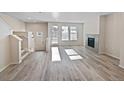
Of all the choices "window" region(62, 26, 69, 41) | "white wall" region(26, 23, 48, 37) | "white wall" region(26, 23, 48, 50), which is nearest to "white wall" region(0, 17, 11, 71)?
"white wall" region(26, 23, 48, 50)

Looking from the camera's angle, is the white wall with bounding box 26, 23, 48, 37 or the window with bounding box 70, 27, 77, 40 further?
the window with bounding box 70, 27, 77, 40

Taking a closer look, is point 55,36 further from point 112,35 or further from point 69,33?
point 112,35

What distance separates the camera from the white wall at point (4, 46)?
507cm

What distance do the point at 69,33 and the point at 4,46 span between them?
9.51 m

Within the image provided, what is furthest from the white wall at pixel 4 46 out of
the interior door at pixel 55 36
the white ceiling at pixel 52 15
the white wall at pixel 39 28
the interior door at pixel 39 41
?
the interior door at pixel 55 36

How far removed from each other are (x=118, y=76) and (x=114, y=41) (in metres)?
3.52

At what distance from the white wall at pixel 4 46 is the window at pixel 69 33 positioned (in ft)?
28.7

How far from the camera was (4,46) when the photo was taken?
17.6ft

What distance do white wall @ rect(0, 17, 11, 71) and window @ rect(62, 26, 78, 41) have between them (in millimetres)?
8741

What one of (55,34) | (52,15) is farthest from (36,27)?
(52,15)

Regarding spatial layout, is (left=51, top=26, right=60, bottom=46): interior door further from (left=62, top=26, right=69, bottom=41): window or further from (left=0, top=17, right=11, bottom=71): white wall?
(left=0, top=17, right=11, bottom=71): white wall

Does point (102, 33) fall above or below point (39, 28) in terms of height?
below

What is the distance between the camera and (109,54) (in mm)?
8164

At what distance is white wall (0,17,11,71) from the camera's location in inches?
200
